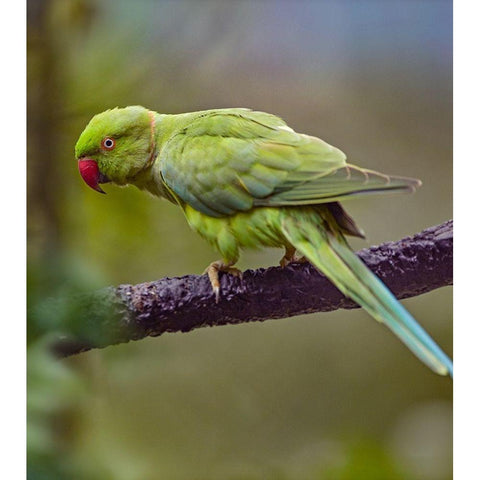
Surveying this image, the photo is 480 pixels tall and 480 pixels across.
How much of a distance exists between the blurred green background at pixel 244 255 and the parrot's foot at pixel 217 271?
3 centimetres

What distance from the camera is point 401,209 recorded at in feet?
5.28

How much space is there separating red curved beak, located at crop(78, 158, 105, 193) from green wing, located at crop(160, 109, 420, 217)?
0.17m

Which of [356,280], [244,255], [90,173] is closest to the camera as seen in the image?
[356,280]

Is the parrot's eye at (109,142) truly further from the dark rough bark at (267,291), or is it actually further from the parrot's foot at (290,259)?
the parrot's foot at (290,259)

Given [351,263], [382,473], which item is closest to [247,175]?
[351,263]

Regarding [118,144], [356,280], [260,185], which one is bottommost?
[356,280]

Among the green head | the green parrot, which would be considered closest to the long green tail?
→ the green parrot

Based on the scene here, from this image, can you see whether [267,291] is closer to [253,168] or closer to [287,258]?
[287,258]

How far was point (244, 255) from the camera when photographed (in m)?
1.58

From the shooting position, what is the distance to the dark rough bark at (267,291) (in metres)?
1.58

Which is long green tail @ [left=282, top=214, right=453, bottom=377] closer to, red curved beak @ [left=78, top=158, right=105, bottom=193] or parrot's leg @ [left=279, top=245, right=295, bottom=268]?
parrot's leg @ [left=279, top=245, right=295, bottom=268]

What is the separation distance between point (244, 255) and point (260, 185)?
153 mm

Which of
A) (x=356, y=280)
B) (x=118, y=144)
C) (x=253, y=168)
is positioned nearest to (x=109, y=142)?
(x=118, y=144)

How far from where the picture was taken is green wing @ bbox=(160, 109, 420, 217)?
1.48 metres
